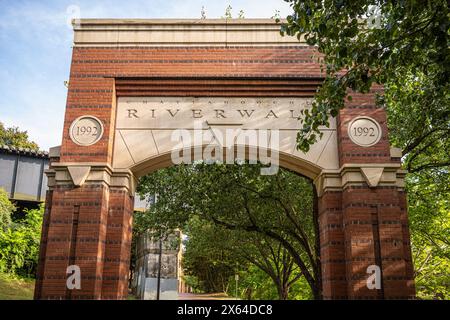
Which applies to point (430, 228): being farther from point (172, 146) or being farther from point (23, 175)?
point (23, 175)

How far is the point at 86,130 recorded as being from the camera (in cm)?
927

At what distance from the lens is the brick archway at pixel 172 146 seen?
853cm

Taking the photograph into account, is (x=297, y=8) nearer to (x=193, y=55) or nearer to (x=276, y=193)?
(x=193, y=55)

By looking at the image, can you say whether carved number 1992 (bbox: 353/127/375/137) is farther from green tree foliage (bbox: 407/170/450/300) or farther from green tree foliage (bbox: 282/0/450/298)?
green tree foliage (bbox: 407/170/450/300)

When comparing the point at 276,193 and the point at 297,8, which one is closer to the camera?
the point at 297,8

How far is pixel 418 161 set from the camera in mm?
16359

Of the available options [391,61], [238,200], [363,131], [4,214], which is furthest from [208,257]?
[391,61]

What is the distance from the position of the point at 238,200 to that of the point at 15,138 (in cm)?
2194

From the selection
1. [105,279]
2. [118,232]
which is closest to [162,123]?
[118,232]

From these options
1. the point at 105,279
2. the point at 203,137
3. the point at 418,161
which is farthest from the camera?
the point at 418,161

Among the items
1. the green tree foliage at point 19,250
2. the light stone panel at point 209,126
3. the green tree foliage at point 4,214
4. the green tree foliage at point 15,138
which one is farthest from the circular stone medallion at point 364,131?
the green tree foliage at point 15,138
